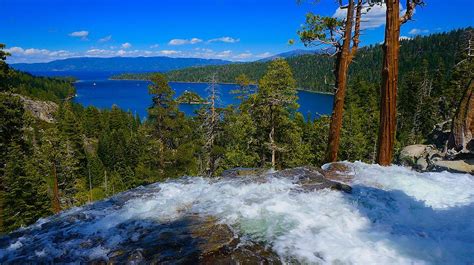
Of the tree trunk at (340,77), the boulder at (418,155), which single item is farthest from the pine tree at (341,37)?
the boulder at (418,155)

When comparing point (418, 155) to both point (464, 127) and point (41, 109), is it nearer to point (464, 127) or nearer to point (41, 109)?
point (464, 127)

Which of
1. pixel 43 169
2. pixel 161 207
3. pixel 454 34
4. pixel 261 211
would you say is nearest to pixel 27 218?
pixel 43 169

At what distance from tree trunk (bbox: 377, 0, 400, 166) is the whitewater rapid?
245 cm

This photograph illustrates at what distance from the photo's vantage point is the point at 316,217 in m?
6.14

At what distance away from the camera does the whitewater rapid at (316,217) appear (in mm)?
4922

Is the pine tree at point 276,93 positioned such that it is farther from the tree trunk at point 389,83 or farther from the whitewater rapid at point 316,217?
the whitewater rapid at point 316,217

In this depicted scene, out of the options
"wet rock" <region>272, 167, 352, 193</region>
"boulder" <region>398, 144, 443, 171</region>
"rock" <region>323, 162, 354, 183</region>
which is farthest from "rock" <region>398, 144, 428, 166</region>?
"wet rock" <region>272, 167, 352, 193</region>

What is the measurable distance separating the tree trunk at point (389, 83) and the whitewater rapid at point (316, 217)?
245cm

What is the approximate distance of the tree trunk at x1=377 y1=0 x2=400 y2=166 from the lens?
10.1m

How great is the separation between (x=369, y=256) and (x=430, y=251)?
0.88 m

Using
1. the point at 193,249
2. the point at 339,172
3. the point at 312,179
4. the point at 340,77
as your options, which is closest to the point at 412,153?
the point at 340,77

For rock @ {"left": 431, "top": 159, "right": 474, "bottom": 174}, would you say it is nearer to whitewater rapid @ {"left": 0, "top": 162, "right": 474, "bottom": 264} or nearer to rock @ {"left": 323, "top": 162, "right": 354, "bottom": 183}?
whitewater rapid @ {"left": 0, "top": 162, "right": 474, "bottom": 264}

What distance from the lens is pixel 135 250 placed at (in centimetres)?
520

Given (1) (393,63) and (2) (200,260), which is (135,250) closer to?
(2) (200,260)
